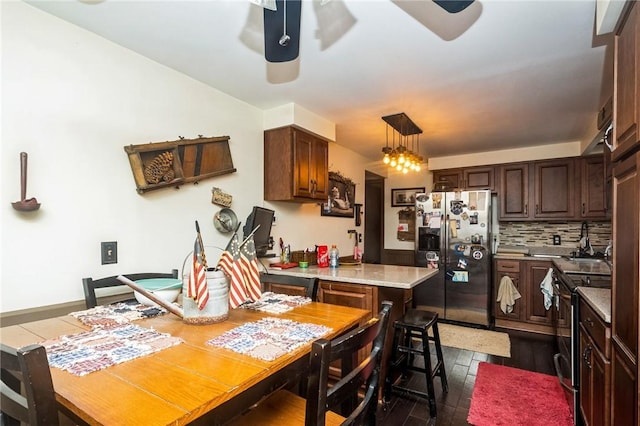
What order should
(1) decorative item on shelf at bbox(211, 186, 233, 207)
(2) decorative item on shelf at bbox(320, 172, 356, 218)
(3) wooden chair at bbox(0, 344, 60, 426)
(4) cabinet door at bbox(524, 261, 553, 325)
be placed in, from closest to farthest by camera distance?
(3) wooden chair at bbox(0, 344, 60, 426) < (1) decorative item on shelf at bbox(211, 186, 233, 207) < (4) cabinet door at bbox(524, 261, 553, 325) < (2) decorative item on shelf at bbox(320, 172, 356, 218)

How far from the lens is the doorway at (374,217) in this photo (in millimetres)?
5414

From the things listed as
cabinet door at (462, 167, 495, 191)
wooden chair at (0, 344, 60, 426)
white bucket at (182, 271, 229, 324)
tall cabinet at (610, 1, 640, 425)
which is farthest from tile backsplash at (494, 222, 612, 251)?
Result: wooden chair at (0, 344, 60, 426)

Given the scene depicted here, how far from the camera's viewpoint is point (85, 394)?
835 mm

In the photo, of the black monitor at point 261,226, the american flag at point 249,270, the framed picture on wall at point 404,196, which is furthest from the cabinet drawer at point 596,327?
the framed picture on wall at point 404,196

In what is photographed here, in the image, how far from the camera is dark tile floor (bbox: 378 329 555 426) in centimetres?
216

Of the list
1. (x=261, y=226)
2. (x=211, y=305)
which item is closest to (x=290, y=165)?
(x=261, y=226)

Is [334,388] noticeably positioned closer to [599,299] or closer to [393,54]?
[599,299]

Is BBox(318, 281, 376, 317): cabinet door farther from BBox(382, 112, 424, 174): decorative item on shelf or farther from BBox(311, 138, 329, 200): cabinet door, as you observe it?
BBox(382, 112, 424, 174): decorative item on shelf

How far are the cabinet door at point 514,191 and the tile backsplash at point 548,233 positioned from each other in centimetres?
31

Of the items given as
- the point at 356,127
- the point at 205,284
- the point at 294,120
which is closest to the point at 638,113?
the point at 205,284

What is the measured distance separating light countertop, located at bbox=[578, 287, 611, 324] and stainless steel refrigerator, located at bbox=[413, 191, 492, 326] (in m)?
1.98

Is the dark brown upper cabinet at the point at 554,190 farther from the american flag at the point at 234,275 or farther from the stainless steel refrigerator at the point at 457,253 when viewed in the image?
the american flag at the point at 234,275

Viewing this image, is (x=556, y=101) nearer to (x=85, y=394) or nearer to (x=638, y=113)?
(x=638, y=113)

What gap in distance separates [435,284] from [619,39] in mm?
3376
